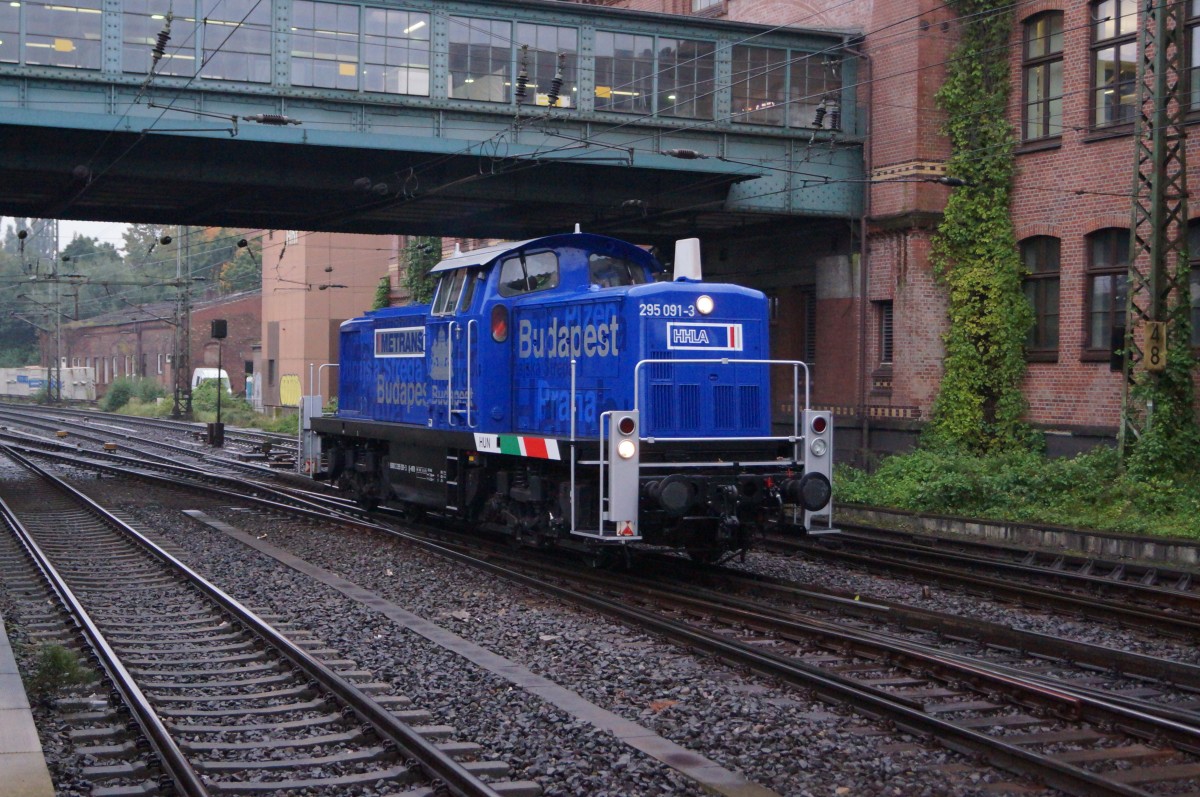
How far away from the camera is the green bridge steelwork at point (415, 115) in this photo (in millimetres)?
18656

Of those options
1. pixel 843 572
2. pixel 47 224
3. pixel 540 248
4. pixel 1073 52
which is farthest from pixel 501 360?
pixel 47 224

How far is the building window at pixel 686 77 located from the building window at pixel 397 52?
Result: 4.41 meters

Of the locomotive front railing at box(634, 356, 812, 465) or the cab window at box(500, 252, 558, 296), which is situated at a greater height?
the cab window at box(500, 252, 558, 296)

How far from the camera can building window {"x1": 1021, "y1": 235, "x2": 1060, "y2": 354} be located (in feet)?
67.9

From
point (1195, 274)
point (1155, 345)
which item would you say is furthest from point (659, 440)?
point (1195, 274)

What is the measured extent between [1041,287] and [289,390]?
121 feet

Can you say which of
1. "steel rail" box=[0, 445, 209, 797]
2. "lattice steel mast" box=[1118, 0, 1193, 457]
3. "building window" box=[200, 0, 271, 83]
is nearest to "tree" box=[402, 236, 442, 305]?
"building window" box=[200, 0, 271, 83]

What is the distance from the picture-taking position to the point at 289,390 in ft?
169

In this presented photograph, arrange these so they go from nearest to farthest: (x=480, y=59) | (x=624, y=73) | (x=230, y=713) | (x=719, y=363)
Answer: (x=230, y=713) < (x=719, y=363) < (x=480, y=59) < (x=624, y=73)

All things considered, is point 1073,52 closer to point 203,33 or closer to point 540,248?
point 540,248

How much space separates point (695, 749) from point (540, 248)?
760 centimetres

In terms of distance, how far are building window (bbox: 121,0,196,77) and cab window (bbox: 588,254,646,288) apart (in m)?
9.54

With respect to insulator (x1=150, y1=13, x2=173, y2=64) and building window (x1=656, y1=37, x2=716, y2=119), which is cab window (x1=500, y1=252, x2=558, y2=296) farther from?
building window (x1=656, y1=37, x2=716, y2=119)

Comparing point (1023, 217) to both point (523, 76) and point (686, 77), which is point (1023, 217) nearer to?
point (686, 77)
